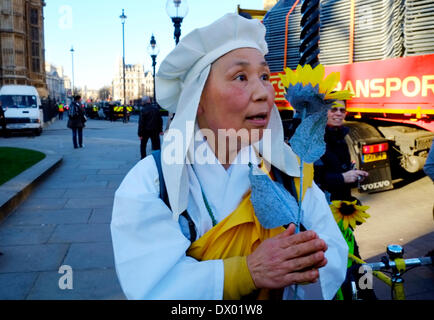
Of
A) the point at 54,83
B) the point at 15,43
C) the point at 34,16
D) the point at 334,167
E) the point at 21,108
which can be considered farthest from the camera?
the point at 54,83

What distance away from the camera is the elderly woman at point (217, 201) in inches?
47.4

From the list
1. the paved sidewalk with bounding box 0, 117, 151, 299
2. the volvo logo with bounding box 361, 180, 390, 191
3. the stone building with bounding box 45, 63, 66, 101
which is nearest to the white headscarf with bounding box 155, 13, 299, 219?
the paved sidewalk with bounding box 0, 117, 151, 299

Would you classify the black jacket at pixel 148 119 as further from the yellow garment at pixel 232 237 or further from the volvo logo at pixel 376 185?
the yellow garment at pixel 232 237

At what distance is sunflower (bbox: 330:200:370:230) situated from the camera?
7.23ft

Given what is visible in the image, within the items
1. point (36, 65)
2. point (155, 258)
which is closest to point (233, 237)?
point (155, 258)

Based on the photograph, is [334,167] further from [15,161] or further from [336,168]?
[15,161]

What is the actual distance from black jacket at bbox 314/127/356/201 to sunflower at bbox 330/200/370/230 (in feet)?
1.96

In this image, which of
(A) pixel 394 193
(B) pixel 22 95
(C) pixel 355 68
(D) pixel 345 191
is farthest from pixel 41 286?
(B) pixel 22 95

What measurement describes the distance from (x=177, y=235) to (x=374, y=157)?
233 inches

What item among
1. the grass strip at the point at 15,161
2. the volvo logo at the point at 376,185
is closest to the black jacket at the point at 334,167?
the volvo logo at the point at 376,185

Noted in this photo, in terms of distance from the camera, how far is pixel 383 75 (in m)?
5.87

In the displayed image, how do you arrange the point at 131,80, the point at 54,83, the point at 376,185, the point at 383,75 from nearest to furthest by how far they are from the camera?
1. the point at 383,75
2. the point at 376,185
3. the point at 54,83
4. the point at 131,80

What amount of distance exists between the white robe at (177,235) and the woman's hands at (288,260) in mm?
129
